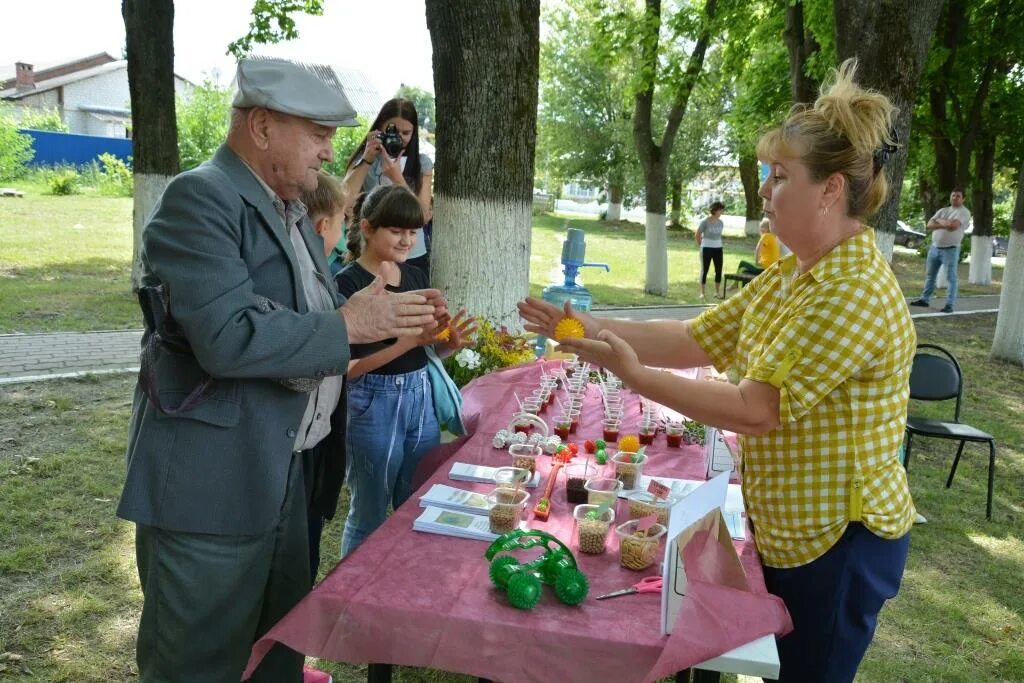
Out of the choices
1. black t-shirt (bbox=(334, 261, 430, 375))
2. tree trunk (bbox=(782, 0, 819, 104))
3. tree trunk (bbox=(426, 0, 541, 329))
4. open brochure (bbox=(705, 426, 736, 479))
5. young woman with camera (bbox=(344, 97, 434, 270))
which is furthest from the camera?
tree trunk (bbox=(782, 0, 819, 104))

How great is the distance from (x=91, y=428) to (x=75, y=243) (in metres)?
11.2

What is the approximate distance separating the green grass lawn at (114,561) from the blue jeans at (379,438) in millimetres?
625

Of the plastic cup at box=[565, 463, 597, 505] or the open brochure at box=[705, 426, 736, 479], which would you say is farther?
the open brochure at box=[705, 426, 736, 479]

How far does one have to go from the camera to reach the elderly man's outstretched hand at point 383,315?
194cm

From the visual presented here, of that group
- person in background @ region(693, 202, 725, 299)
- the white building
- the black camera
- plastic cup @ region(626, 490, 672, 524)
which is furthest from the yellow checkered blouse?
the white building

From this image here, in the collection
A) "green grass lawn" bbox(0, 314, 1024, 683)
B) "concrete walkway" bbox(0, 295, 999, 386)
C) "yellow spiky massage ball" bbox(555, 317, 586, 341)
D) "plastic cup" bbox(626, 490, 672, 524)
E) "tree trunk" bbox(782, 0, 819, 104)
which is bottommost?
"green grass lawn" bbox(0, 314, 1024, 683)

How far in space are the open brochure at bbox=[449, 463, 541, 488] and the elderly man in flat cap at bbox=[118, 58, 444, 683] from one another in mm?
673

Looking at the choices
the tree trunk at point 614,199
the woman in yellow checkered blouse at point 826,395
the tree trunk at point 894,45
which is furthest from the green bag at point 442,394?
the tree trunk at point 614,199

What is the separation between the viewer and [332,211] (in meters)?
3.55

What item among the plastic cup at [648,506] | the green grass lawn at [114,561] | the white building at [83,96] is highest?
the white building at [83,96]

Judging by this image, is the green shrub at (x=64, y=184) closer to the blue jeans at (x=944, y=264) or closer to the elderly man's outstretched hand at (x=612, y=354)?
the blue jeans at (x=944, y=264)

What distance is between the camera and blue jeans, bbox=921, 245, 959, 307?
13156mm

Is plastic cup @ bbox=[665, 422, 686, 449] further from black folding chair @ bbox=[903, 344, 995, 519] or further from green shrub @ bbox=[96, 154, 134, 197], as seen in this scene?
green shrub @ bbox=[96, 154, 134, 197]

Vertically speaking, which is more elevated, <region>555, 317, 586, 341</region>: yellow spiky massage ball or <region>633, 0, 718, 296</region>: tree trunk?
<region>633, 0, 718, 296</region>: tree trunk
